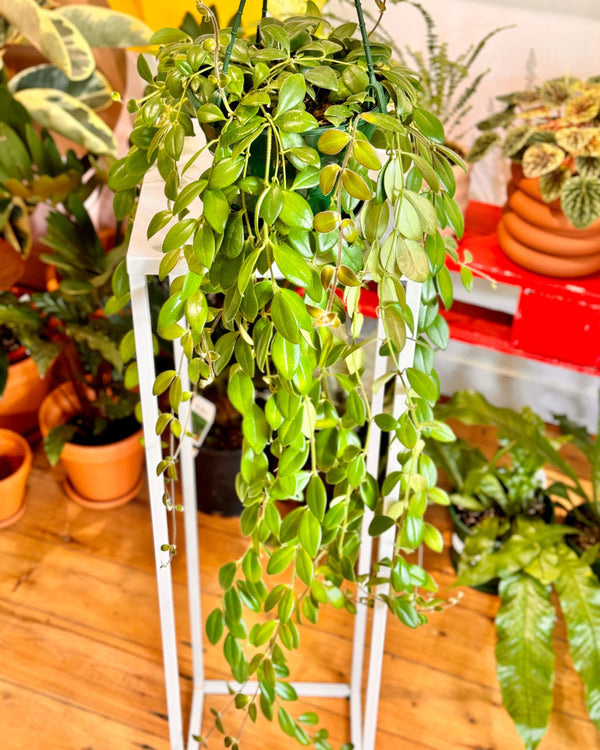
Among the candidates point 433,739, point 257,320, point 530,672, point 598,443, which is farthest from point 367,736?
point 257,320

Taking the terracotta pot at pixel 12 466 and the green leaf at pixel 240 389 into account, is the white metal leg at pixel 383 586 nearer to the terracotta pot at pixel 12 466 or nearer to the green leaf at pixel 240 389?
the green leaf at pixel 240 389

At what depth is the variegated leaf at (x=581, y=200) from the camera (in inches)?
53.5

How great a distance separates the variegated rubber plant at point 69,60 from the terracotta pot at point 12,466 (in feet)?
2.28

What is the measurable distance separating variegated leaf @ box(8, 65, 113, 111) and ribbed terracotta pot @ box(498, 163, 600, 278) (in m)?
0.91

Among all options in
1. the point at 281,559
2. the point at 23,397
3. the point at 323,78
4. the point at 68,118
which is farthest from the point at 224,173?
the point at 23,397

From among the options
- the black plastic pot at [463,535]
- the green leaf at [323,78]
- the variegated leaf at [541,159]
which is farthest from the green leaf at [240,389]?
the black plastic pot at [463,535]

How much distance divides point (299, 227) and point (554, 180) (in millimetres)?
786

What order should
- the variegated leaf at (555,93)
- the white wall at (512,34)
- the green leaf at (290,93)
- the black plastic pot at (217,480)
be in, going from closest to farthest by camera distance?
the green leaf at (290,93) < the variegated leaf at (555,93) < the white wall at (512,34) < the black plastic pot at (217,480)

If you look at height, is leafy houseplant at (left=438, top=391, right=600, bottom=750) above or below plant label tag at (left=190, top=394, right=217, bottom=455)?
below

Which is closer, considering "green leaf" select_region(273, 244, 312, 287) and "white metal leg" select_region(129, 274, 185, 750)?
"green leaf" select_region(273, 244, 312, 287)

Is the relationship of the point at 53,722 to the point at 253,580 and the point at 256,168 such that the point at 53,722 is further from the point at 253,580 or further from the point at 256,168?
the point at 256,168

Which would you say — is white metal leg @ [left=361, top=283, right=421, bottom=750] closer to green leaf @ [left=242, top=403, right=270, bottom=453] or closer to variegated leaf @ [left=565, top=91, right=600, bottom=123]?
green leaf @ [left=242, top=403, right=270, bottom=453]

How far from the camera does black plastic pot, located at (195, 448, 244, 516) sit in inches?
70.9

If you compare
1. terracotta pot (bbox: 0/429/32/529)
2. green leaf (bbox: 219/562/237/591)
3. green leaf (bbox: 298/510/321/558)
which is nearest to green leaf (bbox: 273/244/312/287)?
green leaf (bbox: 298/510/321/558)
